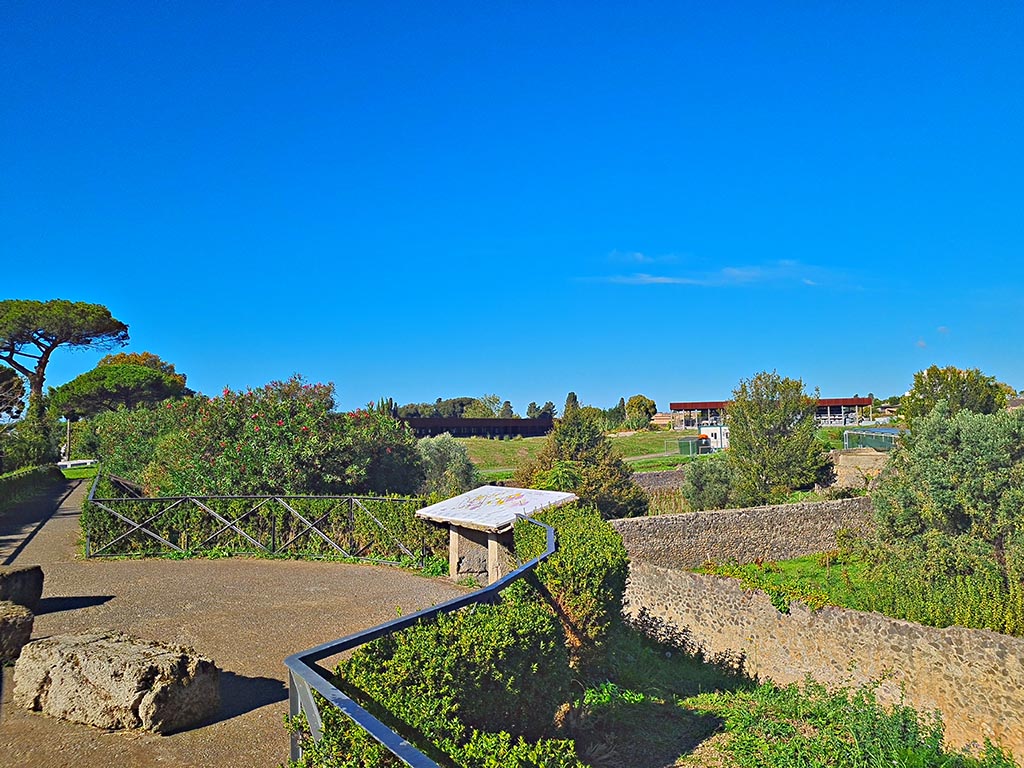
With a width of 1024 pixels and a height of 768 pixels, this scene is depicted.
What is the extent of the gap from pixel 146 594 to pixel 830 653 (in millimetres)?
11073

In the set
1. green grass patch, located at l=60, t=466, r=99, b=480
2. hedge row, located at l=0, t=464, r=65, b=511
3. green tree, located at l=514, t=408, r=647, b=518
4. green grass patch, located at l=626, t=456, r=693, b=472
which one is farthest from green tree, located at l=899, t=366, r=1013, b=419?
green grass patch, located at l=60, t=466, r=99, b=480

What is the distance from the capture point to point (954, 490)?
17.6 m

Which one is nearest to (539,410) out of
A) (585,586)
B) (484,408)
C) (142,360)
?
(484,408)

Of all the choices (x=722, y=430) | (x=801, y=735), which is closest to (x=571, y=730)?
(x=801, y=735)

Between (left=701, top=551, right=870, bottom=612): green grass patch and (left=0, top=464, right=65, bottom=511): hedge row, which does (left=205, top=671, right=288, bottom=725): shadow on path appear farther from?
(left=0, top=464, right=65, bottom=511): hedge row

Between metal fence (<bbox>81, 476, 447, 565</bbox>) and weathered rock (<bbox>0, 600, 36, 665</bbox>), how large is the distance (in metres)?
8.03

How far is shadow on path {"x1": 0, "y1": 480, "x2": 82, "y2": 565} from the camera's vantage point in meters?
17.3

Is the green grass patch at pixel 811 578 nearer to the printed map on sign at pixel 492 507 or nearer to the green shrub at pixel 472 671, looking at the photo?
Answer: the printed map on sign at pixel 492 507

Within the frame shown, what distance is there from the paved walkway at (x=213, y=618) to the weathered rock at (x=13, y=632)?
0.86 ft

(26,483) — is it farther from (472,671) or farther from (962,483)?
(962,483)

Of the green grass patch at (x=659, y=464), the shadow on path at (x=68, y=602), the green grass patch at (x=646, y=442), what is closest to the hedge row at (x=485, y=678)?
the shadow on path at (x=68, y=602)

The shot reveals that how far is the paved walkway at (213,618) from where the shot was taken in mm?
5676

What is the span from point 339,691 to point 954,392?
31.3 metres

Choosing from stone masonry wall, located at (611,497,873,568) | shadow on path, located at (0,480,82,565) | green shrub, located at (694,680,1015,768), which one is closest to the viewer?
green shrub, located at (694,680,1015,768)
